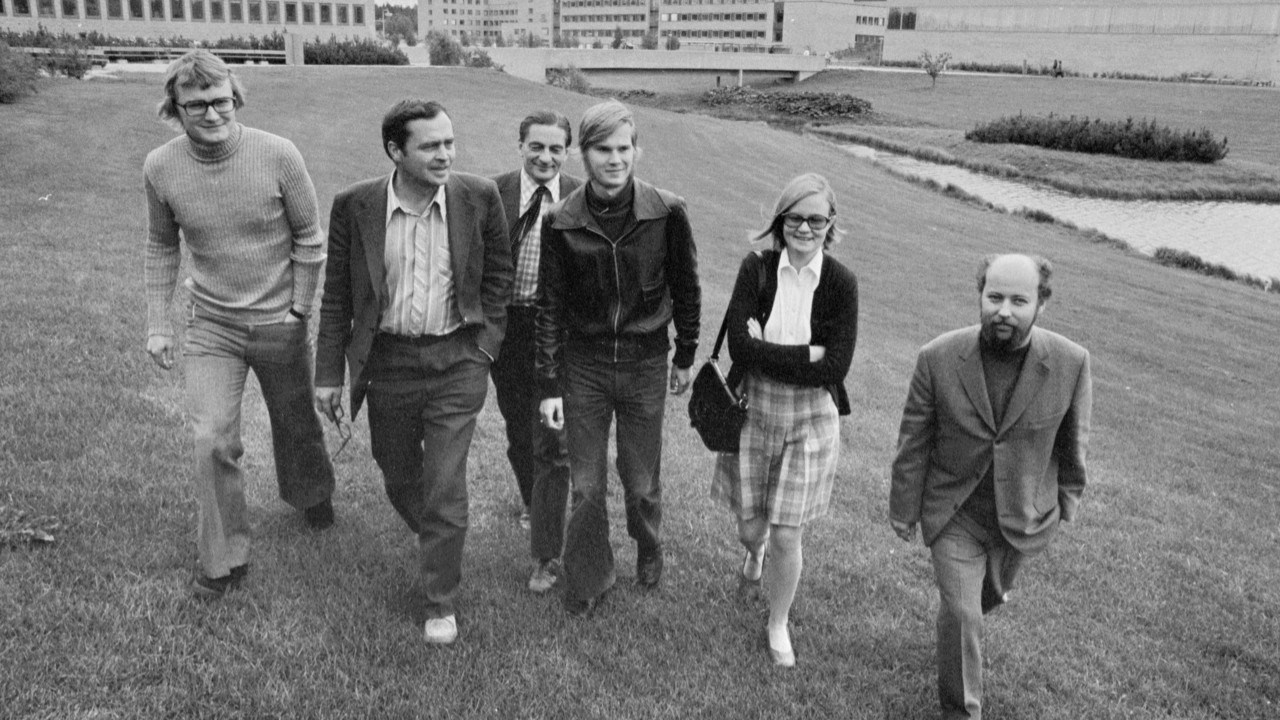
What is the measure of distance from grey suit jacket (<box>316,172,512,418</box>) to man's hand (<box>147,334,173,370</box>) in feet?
2.47

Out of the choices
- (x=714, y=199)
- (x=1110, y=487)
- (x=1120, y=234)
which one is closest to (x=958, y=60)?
(x=1120, y=234)

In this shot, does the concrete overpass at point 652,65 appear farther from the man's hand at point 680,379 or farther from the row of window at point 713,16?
the man's hand at point 680,379

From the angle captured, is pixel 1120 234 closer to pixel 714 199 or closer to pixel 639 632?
pixel 714 199

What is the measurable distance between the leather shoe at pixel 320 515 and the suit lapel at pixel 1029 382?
3411mm

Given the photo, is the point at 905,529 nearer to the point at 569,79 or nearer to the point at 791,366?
the point at 791,366

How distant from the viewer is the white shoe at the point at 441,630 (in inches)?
159

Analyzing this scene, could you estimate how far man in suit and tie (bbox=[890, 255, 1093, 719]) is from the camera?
3.60m

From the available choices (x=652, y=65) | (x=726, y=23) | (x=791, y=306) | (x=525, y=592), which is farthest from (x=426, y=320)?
(x=726, y=23)

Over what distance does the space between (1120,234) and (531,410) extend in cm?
2724

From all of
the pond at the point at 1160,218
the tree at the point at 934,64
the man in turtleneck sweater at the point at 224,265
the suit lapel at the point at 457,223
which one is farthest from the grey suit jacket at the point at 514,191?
the tree at the point at 934,64

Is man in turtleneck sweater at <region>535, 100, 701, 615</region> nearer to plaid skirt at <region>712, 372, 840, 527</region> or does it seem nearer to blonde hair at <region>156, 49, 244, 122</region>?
plaid skirt at <region>712, 372, 840, 527</region>

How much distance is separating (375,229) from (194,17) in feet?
271

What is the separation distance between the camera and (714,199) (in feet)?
74.1

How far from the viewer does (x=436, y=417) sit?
4.19m
